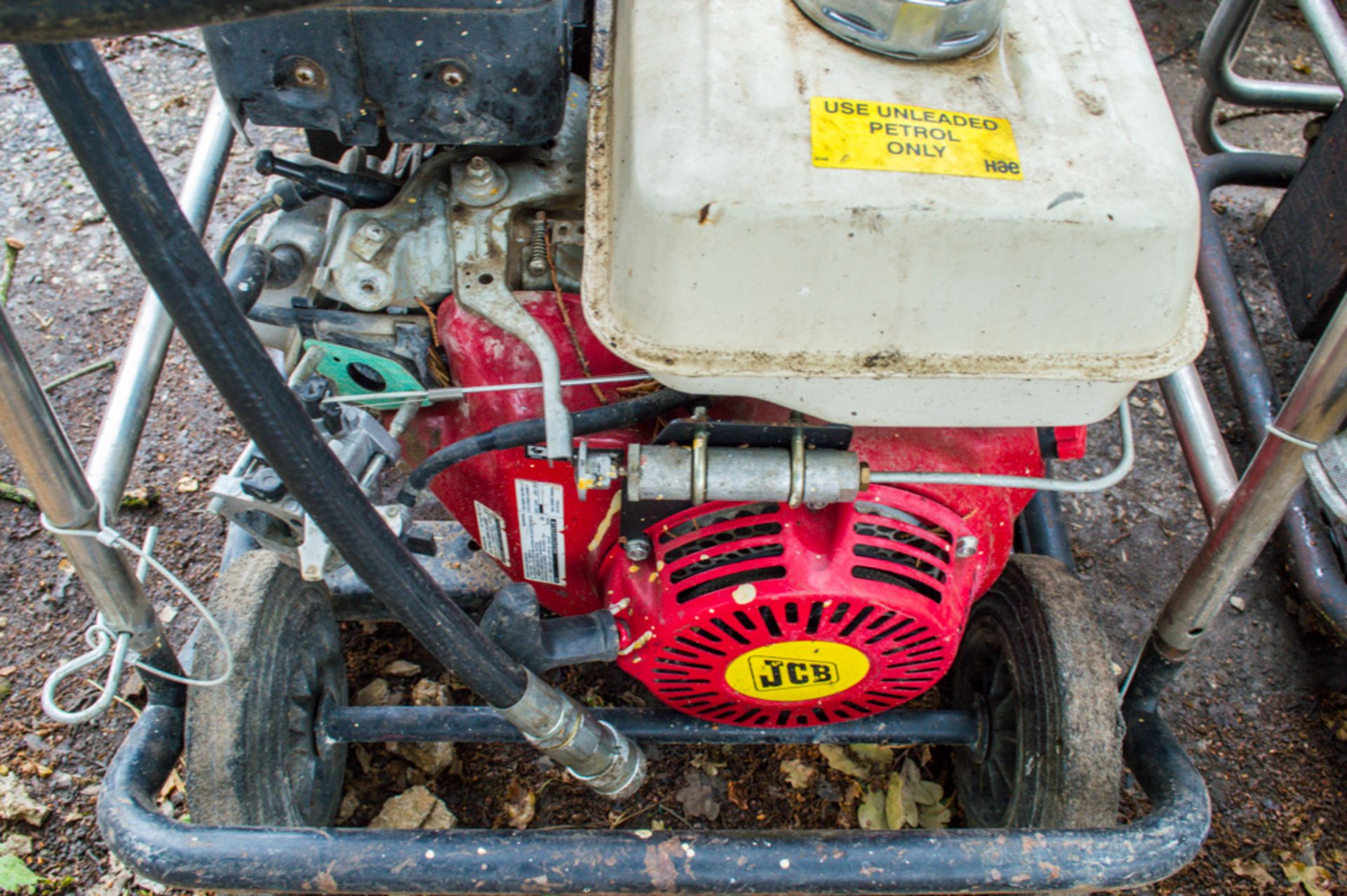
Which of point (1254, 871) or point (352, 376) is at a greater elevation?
point (352, 376)

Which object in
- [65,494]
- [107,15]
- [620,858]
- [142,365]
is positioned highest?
[107,15]

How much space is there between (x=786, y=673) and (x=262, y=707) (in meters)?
0.58

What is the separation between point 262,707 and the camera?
1.14 m

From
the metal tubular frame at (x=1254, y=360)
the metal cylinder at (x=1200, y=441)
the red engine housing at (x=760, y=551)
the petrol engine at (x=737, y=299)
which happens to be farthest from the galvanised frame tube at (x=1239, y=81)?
the red engine housing at (x=760, y=551)

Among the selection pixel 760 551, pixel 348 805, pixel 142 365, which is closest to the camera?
pixel 760 551

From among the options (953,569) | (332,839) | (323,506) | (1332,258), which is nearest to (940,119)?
(953,569)

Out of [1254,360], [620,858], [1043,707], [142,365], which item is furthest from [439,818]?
[1254,360]

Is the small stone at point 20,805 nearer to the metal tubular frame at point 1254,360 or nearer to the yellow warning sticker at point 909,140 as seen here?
the yellow warning sticker at point 909,140

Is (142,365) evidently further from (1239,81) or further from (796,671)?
(1239,81)

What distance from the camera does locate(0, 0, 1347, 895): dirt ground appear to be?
1.48m

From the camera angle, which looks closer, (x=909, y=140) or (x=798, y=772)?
(x=909, y=140)

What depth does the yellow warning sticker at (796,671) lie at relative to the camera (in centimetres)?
110

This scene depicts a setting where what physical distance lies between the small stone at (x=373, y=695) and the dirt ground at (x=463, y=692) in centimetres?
2

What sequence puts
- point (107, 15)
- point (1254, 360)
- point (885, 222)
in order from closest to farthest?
point (107, 15)
point (885, 222)
point (1254, 360)
